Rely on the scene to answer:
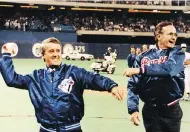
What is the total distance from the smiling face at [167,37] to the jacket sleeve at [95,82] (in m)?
0.97

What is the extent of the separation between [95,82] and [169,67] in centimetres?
89

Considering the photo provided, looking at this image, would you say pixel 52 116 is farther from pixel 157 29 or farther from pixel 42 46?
pixel 157 29

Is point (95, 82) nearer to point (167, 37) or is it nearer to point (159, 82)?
point (159, 82)

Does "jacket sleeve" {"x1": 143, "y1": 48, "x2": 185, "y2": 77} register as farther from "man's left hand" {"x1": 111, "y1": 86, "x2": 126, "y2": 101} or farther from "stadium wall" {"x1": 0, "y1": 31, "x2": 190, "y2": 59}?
"stadium wall" {"x1": 0, "y1": 31, "x2": 190, "y2": 59}

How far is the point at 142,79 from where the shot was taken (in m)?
5.46

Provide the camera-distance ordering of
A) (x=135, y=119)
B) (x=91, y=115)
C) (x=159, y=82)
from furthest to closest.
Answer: (x=91, y=115) → (x=159, y=82) → (x=135, y=119)

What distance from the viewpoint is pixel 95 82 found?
4.76 meters

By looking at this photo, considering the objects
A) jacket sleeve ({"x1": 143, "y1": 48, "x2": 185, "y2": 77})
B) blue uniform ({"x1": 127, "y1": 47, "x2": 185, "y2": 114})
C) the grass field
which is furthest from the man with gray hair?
the grass field

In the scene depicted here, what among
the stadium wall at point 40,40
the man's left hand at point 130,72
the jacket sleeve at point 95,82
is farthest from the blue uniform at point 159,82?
the stadium wall at point 40,40

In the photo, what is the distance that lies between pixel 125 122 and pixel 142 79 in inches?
223

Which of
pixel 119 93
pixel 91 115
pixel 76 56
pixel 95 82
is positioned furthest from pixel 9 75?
pixel 76 56

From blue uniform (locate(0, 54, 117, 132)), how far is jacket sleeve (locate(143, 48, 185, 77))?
1.50 ft

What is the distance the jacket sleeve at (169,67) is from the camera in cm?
480

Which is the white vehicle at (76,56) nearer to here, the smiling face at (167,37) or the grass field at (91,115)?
the grass field at (91,115)
